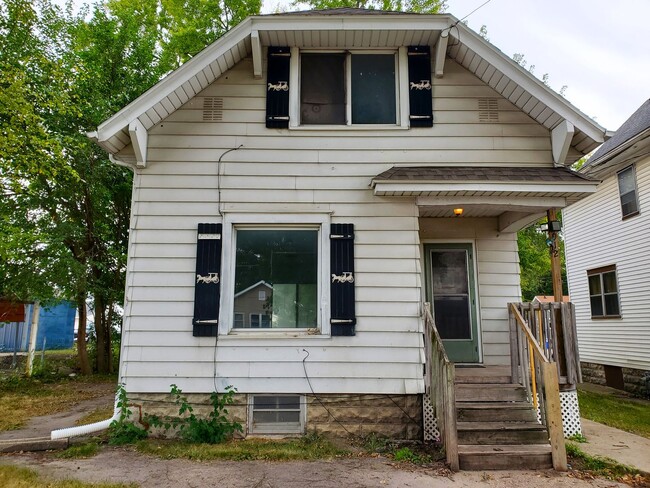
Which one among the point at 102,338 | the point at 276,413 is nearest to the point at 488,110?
the point at 276,413

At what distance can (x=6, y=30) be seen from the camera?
9.44 metres

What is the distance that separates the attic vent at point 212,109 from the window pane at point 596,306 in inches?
450

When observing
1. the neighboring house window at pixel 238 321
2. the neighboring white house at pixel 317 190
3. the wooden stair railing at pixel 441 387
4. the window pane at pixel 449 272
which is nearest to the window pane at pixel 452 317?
the window pane at pixel 449 272

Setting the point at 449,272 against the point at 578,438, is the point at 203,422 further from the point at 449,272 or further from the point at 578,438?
the point at 578,438

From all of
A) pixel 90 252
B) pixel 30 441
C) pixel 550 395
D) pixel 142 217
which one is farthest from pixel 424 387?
pixel 90 252

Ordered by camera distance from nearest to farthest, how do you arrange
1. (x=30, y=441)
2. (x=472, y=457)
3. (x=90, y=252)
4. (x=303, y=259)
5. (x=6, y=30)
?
1. (x=472, y=457)
2. (x=30, y=441)
3. (x=303, y=259)
4. (x=6, y=30)
5. (x=90, y=252)

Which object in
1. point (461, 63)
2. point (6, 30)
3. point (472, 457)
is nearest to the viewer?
point (472, 457)

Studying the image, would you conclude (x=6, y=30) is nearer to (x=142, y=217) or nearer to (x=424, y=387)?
(x=142, y=217)

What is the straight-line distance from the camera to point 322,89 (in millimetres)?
6105

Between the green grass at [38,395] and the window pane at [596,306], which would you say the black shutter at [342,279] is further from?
the window pane at [596,306]

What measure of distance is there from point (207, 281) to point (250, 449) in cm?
197

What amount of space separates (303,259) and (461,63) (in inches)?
134

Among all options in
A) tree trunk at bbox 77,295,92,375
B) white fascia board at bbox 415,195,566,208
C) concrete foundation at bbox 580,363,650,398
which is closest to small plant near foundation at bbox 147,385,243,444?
white fascia board at bbox 415,195,566,208

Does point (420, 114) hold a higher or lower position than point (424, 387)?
higher
